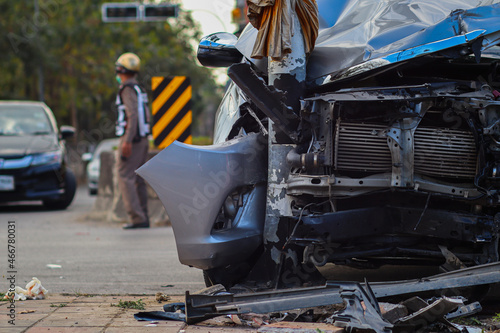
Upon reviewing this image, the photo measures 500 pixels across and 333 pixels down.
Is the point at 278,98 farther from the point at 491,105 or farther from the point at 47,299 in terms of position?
the point at 47,299

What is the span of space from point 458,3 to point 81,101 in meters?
27.6

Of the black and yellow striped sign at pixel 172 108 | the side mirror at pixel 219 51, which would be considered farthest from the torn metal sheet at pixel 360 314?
the black and yellow striped sign at pixel 172 108

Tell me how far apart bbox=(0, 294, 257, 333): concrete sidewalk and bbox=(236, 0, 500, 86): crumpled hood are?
5.48 ft

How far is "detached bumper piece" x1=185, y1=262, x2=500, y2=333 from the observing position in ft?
12.2

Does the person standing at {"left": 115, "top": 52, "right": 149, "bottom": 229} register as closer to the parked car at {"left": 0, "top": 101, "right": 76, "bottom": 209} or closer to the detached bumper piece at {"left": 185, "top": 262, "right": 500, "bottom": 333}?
the parked car at {"left": 0, "top": 101, "right": 76, "bottom": 209}

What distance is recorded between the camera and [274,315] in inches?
165

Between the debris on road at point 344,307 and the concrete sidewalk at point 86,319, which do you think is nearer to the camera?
the debris on road at point 344,307

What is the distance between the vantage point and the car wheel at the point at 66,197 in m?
13.2

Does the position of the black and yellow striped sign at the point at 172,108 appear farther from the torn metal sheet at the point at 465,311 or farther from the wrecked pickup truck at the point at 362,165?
the torn metal sheet at the point at 465,311

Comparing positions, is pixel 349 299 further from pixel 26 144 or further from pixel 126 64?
pixel 26 144

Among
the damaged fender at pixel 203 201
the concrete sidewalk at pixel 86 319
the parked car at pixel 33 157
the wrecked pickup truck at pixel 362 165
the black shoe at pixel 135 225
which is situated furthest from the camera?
the parked car at pixel 33 157

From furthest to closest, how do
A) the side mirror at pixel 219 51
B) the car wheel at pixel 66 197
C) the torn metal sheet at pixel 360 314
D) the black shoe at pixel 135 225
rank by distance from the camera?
the car wheel at pixel 66 197 → the black shoe at pixel 135 225 → the side mirror at pixel 219 51 → the torn metal sheet at pixel 360 314

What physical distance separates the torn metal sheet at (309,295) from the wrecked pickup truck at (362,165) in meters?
0.25

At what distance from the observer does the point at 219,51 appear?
5375 mm
